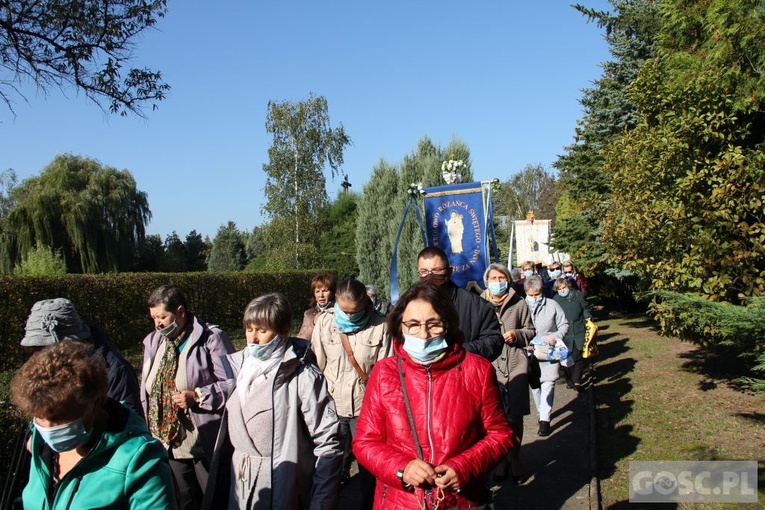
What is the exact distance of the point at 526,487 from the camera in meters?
5.85

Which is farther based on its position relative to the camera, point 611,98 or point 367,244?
point 367,244

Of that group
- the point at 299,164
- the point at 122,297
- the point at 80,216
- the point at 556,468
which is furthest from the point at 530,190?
the point at 556,468

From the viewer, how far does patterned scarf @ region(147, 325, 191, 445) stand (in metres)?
4.00

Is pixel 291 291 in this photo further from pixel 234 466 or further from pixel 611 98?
pixel 234 466

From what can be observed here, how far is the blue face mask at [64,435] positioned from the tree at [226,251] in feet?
190

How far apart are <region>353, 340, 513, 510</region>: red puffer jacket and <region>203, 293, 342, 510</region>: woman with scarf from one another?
1.21ft

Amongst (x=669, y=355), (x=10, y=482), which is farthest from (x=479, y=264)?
(x=10, y=482)

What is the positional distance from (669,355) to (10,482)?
41.3 feet

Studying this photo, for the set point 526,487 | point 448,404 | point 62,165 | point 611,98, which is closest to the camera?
point 448,404

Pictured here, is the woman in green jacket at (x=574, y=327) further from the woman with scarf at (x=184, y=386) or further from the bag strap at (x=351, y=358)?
the woman with scarf at (x=184, y=386)

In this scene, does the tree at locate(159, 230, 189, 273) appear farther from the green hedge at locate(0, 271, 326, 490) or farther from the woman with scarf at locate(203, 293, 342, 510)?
the woman with scarf at locate(203, 293, 342, 510)

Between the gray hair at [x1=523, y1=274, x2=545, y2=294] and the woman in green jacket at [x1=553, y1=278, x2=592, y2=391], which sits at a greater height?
the gray hair at [x1=523, y1=274, x2=545, y2=294]

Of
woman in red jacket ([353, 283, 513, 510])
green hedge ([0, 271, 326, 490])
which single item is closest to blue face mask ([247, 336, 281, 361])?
woman in red jacket ([353, 283, 513, 510])

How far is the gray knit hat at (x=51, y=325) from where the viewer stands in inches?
142
